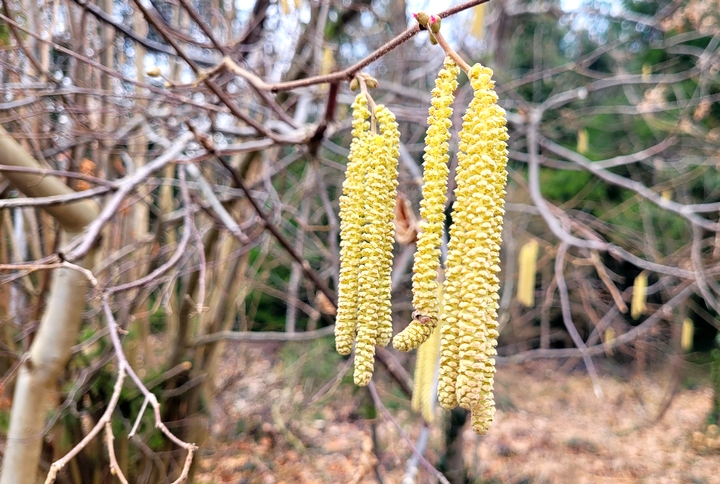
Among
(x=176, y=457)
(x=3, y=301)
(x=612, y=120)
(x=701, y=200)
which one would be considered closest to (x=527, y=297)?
(x=176, y=457)

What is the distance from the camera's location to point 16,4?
6.57 feet

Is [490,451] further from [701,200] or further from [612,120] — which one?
[612,120]

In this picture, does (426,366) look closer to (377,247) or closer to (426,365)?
(426,365)

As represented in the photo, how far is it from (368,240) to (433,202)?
131 mm

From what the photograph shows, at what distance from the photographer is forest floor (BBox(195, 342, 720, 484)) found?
459 cm

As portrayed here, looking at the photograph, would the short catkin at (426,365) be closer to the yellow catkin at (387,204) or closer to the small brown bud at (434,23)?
the yellow catkin at (387,204)

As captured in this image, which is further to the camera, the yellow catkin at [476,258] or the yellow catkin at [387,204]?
the yellow catkin at [387,204]

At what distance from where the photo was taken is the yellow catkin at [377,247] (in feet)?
2.64

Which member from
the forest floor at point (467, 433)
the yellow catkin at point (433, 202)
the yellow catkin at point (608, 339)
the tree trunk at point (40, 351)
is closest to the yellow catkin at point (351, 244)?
the yellow catkin at point (433, 202)

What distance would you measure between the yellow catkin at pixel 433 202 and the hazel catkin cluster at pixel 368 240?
0.07m

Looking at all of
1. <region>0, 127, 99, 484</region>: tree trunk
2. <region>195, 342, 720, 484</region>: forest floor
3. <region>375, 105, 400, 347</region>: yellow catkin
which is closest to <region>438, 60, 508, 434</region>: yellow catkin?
<region>375, 105, 400, 347</region>: yellow catkin

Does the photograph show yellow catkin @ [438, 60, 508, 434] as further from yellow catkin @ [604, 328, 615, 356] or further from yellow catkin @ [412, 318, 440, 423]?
yellow catkin @ [604, 328, 615, 356]

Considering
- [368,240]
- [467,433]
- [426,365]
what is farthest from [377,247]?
[467,433]

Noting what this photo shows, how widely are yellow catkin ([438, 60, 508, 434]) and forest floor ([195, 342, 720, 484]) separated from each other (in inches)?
120
